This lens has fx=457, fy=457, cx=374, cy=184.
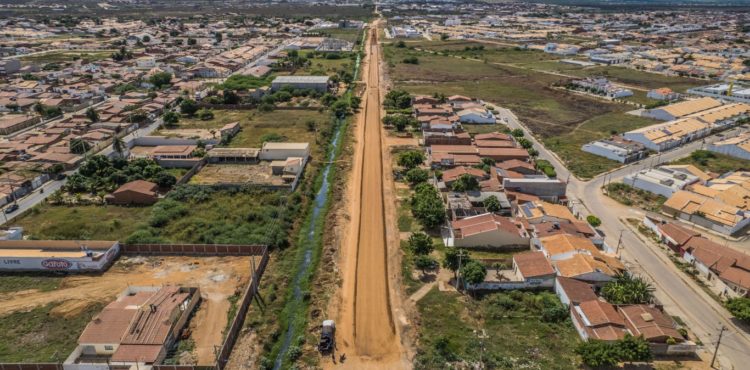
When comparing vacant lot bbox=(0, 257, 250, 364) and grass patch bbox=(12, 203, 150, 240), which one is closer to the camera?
vacant lot bbox=(0, 257, 250, 364)

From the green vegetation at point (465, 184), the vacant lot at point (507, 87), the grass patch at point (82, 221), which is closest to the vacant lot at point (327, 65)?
the vacant lot at point (507, 87)

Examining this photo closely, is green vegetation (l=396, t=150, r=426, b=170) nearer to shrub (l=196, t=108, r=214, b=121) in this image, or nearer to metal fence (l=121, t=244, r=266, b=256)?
metal fence (l=121, t=244, r=266, b=256)

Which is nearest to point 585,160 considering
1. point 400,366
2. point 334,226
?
point 334,226

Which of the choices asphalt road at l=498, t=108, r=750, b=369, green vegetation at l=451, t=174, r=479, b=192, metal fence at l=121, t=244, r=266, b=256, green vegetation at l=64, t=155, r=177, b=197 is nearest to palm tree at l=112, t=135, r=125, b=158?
green vegetation at l=64, t=155, r=177, b=197

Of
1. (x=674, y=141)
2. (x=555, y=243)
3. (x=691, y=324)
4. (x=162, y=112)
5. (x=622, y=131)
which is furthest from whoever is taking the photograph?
(x=162, y=112)

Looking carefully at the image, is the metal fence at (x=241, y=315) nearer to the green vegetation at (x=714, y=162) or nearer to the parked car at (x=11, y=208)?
the parked car at (x=11, y=208)

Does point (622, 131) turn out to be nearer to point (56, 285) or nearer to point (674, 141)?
point (674, 141)
